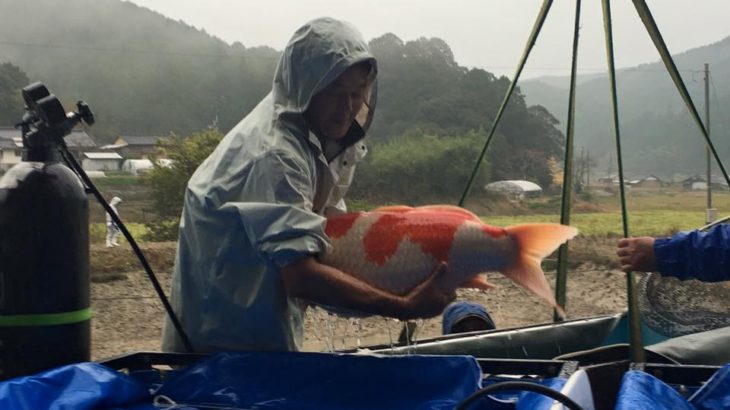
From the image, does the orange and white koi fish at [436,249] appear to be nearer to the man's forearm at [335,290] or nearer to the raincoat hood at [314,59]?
the man's forearm at [335,290]

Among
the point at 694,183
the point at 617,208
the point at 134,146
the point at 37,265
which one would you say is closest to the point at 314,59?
the point at 37,265

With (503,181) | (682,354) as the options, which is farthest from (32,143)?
(503,181)

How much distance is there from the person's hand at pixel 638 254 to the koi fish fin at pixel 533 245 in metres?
0.53

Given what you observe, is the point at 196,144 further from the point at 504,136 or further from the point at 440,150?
the point at 504,136

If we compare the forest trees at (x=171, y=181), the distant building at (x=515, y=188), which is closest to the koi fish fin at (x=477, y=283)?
the distant building at (x=515, y=188)

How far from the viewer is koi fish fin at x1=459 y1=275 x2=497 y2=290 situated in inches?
69.7

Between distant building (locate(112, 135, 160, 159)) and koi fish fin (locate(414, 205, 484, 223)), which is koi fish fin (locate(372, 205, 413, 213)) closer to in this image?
koi fish fin (locate(414, 205, 484, 223))

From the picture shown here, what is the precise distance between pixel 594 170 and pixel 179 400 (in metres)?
19.9

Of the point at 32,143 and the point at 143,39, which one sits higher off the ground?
the point at 143,39

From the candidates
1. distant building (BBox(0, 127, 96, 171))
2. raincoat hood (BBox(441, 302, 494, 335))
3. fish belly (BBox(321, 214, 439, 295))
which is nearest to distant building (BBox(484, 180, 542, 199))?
raincoat hood (BBox(441, 302, 494, 335))

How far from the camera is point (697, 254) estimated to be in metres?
2.01

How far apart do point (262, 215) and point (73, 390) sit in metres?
0.49

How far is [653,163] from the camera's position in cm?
3250

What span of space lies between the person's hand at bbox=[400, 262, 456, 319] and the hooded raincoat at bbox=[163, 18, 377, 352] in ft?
0.72
